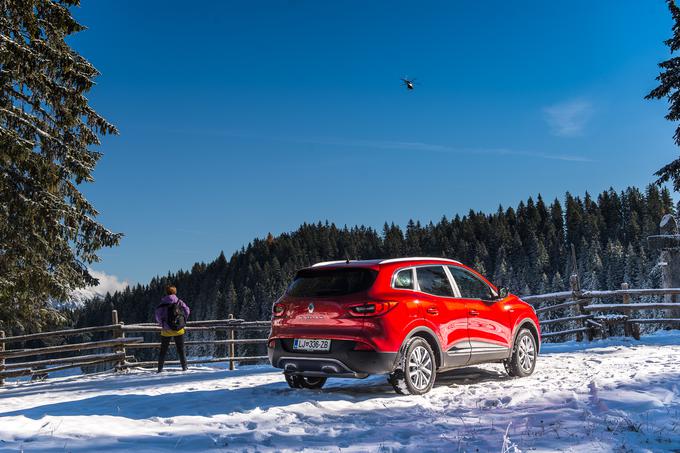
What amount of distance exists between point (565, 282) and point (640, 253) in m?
19.8

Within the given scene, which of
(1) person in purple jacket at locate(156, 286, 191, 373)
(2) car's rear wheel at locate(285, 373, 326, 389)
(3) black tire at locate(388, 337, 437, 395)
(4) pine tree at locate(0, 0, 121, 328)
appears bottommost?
(2) car's rear wheel at locate(285, 373, 326, 389)

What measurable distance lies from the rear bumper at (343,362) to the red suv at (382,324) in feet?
0.04

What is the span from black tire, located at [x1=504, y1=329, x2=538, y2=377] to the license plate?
3.55 m

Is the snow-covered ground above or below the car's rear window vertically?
below

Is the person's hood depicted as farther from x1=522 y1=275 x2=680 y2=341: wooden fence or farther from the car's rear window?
x1=522 y1=275 x2=680 y2=341: wooden fence

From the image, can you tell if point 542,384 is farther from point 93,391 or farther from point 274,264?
point 274,264

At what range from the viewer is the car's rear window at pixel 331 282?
762 centimetres

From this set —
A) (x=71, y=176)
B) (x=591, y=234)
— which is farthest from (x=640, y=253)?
(x=71, y=176)

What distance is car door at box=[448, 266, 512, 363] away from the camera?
8.69 metres

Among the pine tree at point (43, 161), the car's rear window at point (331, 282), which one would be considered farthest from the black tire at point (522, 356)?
the pine tree at point (43, 161)

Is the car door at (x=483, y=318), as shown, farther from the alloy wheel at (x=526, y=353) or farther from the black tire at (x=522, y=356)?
the alloy wheel at (x=526, y=353)

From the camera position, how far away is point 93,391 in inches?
432

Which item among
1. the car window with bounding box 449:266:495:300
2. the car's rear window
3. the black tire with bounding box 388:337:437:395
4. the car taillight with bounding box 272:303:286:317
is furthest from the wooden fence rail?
the black tire with bounding box 388:337:437:395

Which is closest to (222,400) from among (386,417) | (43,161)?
(386,417)
